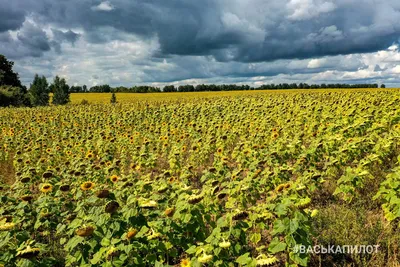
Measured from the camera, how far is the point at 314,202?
235 inches

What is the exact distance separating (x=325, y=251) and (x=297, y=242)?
130 cm

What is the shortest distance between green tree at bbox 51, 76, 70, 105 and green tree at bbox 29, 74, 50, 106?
4936 millimetres

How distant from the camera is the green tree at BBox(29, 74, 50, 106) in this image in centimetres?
5659

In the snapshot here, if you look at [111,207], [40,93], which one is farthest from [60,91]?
[111,207]

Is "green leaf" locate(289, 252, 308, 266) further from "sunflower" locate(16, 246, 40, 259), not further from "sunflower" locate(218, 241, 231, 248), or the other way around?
"sunflower" locate(16, 246, 40, 259)

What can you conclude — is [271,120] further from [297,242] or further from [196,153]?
[297,242]

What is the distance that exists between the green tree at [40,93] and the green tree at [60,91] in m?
4.94

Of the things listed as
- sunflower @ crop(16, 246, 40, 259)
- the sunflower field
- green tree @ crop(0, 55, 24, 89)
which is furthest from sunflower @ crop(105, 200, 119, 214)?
green tree @ crop(0, 55, 24, 89)

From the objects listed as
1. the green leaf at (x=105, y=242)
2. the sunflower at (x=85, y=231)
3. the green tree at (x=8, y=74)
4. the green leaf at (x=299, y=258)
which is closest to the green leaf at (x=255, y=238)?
the green leaf at (x=299, y=258)

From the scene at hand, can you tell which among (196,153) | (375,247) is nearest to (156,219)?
(375,247)

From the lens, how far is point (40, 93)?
58531 millimetres

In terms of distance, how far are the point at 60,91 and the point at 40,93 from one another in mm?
8858

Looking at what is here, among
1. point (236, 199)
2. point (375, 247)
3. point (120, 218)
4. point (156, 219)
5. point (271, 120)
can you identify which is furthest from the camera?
point (271, 120)

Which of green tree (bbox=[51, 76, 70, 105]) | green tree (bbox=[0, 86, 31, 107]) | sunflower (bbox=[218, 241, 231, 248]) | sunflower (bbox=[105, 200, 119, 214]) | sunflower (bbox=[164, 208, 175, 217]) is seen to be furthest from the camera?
green tree (bbox=[51, 76, 70, 105])
